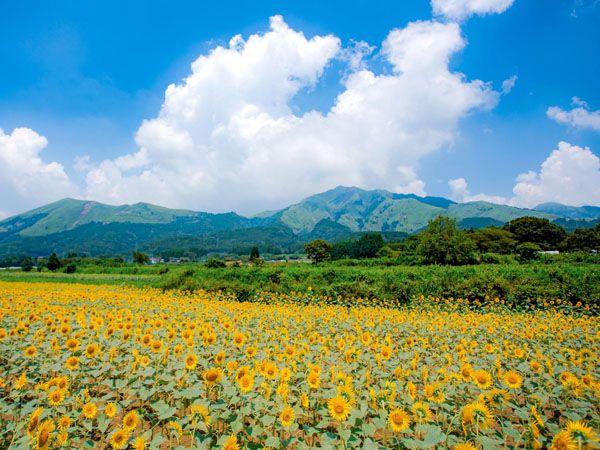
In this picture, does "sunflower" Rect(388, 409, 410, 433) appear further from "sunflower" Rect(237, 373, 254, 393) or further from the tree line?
the tree line

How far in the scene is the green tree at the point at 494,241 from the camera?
64.2m

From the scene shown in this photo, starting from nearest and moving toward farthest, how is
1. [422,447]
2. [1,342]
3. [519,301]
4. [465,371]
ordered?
[422,447], [465,371], [1,342], [519,301]

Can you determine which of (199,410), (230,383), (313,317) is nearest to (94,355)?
(230,383)

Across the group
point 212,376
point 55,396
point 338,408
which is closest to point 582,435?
point 338,408

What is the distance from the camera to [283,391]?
11.0 ft

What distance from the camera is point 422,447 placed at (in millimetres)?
2703

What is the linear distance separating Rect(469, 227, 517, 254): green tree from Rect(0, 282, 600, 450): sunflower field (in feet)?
208

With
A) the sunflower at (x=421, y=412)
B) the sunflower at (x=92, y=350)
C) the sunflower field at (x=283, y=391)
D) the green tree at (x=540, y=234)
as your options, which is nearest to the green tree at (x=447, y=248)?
the sunflower field at (x=283, y=391)

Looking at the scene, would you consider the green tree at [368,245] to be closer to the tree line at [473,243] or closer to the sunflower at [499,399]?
the tree line at [473,243]

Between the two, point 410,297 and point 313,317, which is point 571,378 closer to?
point 313,317

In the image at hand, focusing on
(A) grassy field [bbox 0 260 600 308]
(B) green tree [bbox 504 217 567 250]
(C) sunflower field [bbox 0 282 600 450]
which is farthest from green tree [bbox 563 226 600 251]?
(C) sunflower field [bbox 0 282 600 450]

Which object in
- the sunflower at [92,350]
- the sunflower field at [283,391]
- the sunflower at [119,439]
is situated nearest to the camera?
the sunflower at [119,439]

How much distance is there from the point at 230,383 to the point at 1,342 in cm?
449

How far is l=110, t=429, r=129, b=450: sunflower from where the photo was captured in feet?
9.33
